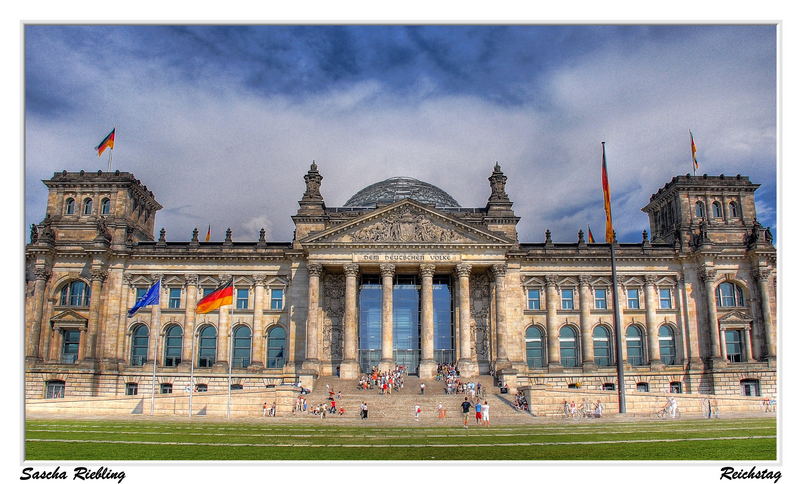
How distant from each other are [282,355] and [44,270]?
24.0 meters

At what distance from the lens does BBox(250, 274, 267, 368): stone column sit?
62312 millimetres

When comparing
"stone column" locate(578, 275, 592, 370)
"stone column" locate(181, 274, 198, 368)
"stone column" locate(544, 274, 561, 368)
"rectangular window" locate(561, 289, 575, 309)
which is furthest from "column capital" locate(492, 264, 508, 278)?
"stone column" locate(181, 274, 198, 368)

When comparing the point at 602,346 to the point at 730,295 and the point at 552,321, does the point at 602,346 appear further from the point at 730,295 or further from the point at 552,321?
the point at 730,295

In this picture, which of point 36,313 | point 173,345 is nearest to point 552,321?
point 173,345

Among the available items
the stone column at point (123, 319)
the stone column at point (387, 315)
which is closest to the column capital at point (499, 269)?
the stone column at point (387, 315)

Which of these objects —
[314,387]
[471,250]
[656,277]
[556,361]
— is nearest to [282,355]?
[314,387]

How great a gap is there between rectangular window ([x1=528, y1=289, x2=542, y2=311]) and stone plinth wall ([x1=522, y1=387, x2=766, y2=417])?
21.5m

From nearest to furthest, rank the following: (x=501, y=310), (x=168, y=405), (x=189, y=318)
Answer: (x=168, y=405) → (x=501, y=310) → (x=189, y=318)

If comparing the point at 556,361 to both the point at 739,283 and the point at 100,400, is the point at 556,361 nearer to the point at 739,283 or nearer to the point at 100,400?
the point at 739,283

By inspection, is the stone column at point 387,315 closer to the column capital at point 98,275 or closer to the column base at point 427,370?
the column base at point 427,370

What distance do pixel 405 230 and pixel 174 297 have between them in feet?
78.9

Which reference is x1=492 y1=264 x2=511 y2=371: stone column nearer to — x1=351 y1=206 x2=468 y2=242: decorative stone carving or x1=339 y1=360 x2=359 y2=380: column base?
x1=351 y1=206 x2=468 y2=242: decorative stone carving

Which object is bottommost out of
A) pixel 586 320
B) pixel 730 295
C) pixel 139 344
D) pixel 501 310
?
pixel 139 344

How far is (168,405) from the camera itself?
43.6 metres
